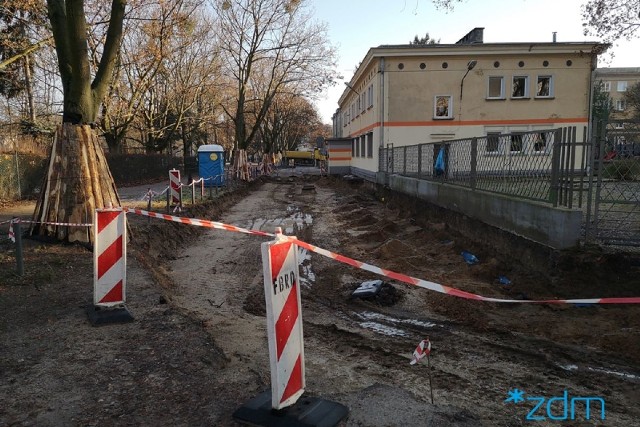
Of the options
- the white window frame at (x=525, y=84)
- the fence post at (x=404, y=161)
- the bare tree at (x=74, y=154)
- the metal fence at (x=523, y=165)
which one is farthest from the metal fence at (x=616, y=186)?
the white window frame at (x=525, y=84)

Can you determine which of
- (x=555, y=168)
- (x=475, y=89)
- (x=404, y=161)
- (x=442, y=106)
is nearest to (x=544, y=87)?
(x=475, y=89)

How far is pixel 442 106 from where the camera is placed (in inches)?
1064

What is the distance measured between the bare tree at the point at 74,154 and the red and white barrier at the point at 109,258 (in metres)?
3.69

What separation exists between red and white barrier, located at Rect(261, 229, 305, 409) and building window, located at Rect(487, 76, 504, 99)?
26.6 meters

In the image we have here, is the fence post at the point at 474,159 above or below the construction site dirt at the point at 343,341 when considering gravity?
above

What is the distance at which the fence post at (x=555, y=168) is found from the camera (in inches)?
283

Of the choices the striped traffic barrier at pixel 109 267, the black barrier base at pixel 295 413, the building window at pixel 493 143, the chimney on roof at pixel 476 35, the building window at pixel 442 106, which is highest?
the chimney on roof at pixel 476 35

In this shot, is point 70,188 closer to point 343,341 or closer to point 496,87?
point 343,341

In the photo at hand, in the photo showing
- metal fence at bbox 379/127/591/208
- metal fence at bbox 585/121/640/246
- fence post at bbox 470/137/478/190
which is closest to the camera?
metal fence at bbox 585/121/640/246

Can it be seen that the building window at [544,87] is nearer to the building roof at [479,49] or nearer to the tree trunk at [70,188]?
the building roof at [479,49]

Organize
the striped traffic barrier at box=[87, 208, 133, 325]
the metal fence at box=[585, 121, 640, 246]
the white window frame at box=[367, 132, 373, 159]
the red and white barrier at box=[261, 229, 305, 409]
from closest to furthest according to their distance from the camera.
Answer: the red and white barrier at box=[261, 229, 305, 409] < the striped traffic barrier at box=[87, 208, 133, 325] < the metal fence at box=[585, 121, 640, 246] < the white window frame at box=[367, 132, 373, 159]

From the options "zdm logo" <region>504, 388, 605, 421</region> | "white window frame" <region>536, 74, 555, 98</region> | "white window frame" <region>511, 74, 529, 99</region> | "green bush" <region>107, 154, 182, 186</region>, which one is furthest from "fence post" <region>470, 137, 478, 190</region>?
"green bush" <region>107, 154, 182, 186</region>

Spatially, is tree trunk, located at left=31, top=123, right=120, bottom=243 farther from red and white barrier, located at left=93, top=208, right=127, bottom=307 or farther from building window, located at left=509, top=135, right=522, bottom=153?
building window, located at left=509, top=135, right=522, bottom=153

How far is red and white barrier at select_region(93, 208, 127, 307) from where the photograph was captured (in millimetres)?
5309
